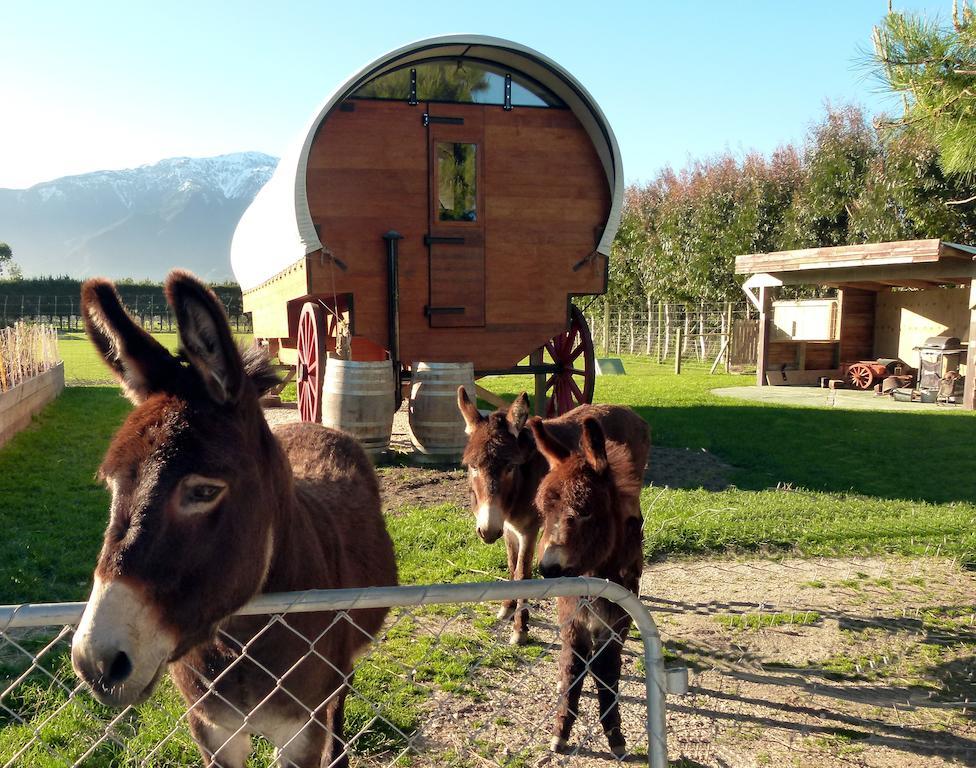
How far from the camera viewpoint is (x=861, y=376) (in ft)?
58.6

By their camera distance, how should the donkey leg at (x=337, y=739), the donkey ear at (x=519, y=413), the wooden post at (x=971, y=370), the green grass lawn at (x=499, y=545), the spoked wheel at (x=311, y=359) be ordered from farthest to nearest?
1. the wooden post at (x=971, y=370)
2. the spoked wheel at (x=311, y=359)
3. the donkey ear at (x=519, y=413)
4. the green grass lawn at (x=499, y=545)
5. the donkey leg at (x=337, y=739)

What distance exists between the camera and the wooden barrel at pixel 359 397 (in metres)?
7.98

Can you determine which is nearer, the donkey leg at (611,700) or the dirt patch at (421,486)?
the donkey leg at (611,700)

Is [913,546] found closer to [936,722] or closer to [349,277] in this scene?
[936,722]

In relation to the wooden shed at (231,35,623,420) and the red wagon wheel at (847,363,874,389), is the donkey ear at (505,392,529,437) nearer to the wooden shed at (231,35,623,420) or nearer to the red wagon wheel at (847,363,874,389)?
the wooden shed at (231,35,623,420)

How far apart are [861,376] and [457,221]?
13927 millimetres

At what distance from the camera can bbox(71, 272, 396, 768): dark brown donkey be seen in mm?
1317

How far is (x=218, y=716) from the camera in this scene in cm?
185

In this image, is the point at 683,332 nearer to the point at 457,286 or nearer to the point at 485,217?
the point at 485,217

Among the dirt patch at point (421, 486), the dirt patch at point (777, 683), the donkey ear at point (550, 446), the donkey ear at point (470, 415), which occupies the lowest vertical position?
the dirt patch at point (777, 683)

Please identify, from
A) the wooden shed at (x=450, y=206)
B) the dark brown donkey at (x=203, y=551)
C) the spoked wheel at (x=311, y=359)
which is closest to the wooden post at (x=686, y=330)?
the wooden shed at (x=450, y=206)

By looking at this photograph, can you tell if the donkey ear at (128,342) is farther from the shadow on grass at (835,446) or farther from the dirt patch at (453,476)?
the shadow on grass at (835,446)

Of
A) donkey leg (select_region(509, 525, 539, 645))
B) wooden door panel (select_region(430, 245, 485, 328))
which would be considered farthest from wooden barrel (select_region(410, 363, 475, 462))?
donkey leg (select_region(509, 525, 539, 645))

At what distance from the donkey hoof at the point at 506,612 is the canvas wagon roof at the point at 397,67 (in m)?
5.20
